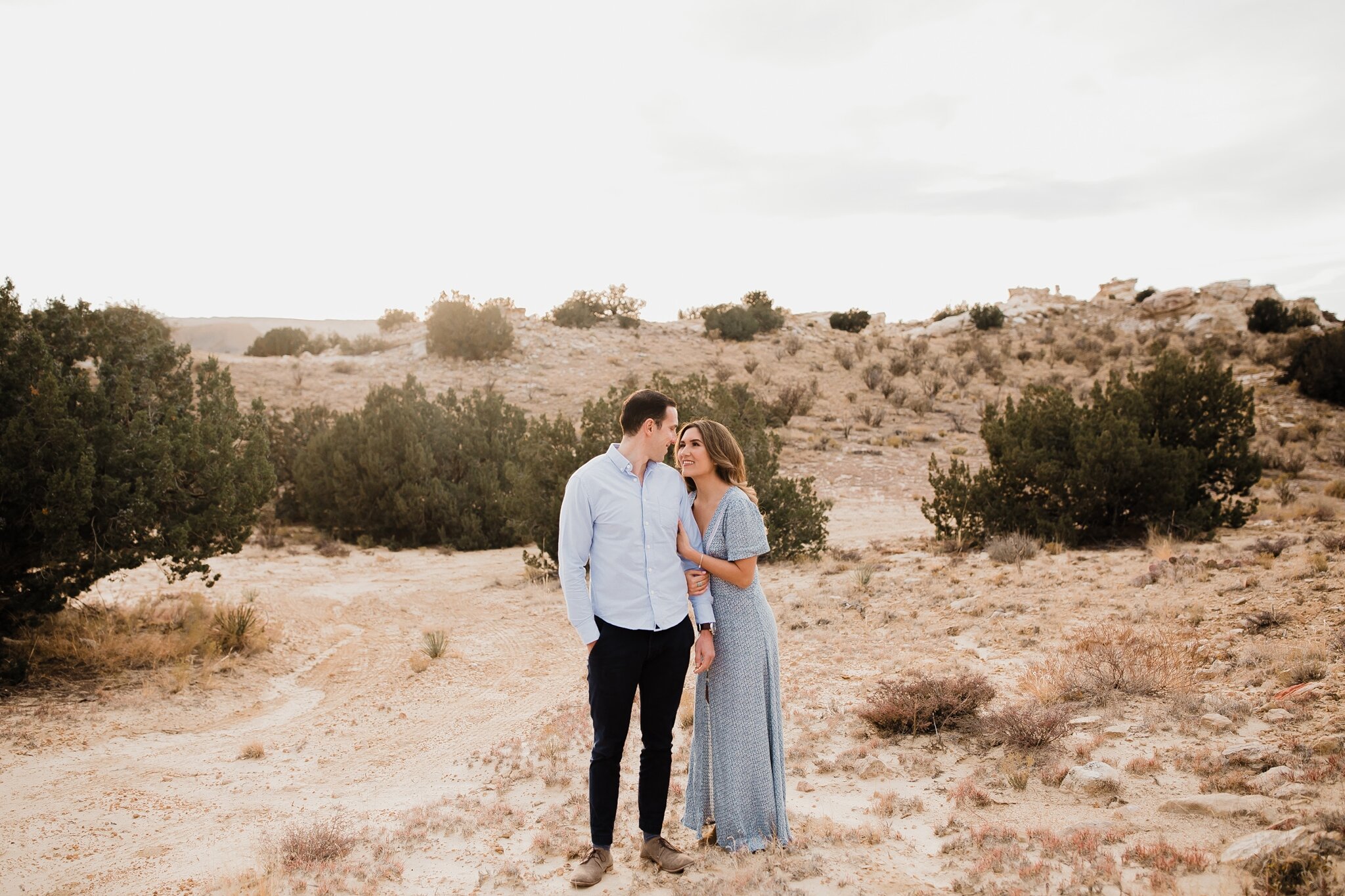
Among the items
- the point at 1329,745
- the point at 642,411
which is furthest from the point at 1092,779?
the point at 642,411

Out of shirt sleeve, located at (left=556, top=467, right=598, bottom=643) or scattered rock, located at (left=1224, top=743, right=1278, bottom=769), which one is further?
scattered rock, located at (left=1224, top=743, right=1278, bottom=769)

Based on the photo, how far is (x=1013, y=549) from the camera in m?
10.4

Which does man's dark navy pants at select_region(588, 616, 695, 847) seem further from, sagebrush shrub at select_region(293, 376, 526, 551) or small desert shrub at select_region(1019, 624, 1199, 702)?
sagebrush shrub at select_region(293, 376, 526, 551)

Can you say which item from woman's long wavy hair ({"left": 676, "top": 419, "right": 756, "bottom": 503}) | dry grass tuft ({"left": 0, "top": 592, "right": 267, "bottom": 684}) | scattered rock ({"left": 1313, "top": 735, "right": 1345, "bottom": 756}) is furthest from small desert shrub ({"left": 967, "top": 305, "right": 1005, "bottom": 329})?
woman's long wavy hair ({"left": 676, "top": 419, "right": 756, "bottom": 503})

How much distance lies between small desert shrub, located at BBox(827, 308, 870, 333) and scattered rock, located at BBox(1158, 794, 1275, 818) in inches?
1579

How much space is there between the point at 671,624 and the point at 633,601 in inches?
7.7

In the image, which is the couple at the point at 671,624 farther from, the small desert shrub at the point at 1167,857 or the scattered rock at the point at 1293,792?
the scattered rock at the point at 1293,792

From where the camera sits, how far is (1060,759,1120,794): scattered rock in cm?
411

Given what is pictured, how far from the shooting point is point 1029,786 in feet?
14.1

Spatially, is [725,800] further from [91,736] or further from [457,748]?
[91,736]

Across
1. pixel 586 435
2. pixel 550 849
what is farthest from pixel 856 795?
pixel 586 435

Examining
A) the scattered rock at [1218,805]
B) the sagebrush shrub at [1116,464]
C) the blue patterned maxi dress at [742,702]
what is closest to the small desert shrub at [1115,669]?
the scattered rock at [1218,805]

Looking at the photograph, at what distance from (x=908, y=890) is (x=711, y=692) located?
1.12m

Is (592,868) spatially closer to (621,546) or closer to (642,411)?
(621,546)
